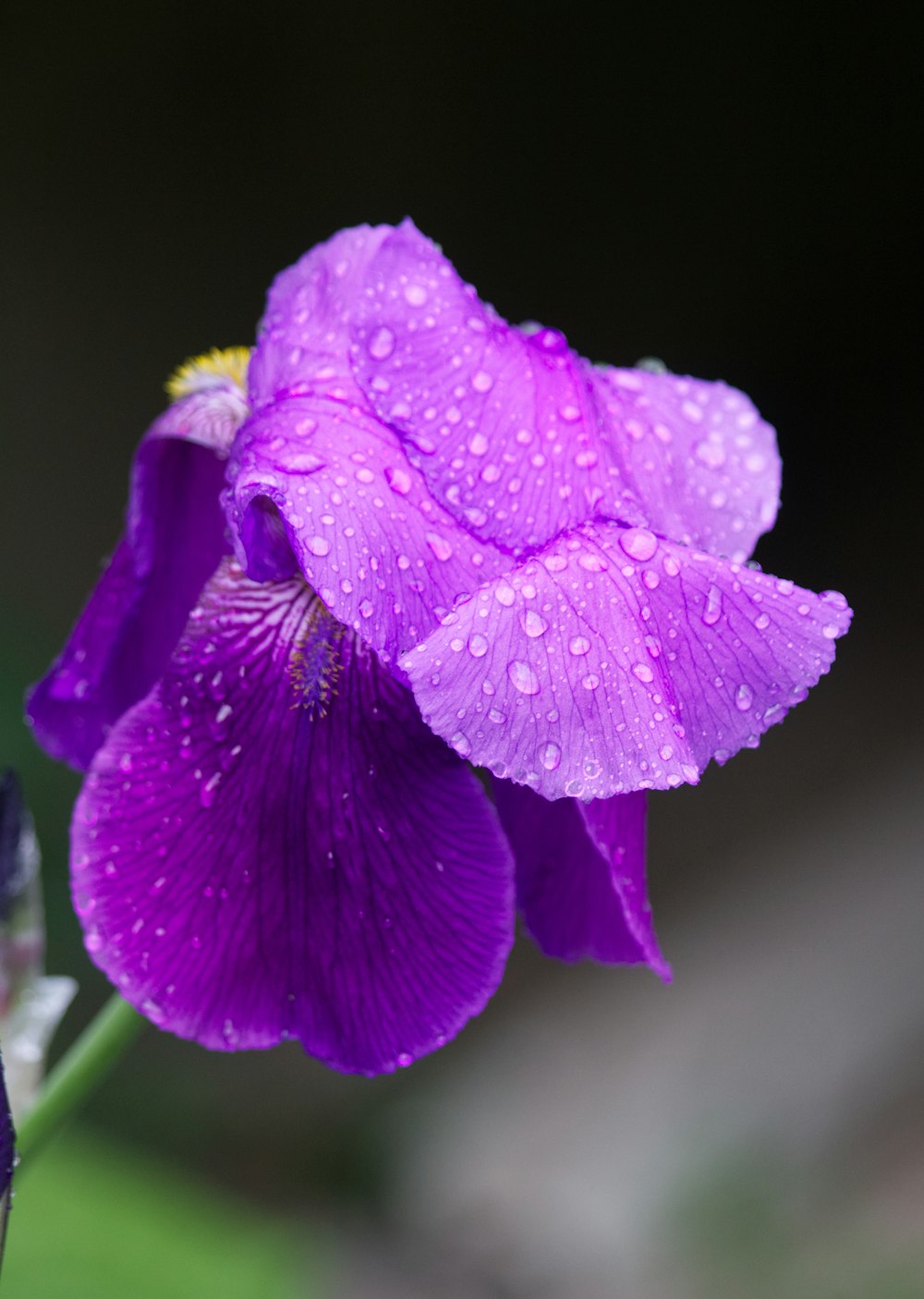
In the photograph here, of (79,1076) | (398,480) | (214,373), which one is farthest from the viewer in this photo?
(214,373)

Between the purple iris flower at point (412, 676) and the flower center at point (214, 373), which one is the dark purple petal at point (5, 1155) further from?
the flower center at point (214, 373)

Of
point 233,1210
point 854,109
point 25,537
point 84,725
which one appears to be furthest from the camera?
point 854,109

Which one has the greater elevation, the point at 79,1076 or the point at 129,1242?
the point at 79,1076

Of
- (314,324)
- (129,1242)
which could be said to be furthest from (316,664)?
(129,1242)

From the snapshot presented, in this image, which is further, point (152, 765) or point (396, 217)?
point (396, 217)

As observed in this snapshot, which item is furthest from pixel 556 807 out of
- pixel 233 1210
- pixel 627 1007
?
pixel 627 1007

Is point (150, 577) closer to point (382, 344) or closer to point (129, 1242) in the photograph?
point (382, 344)

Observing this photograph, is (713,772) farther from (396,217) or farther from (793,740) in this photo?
(396,217)
